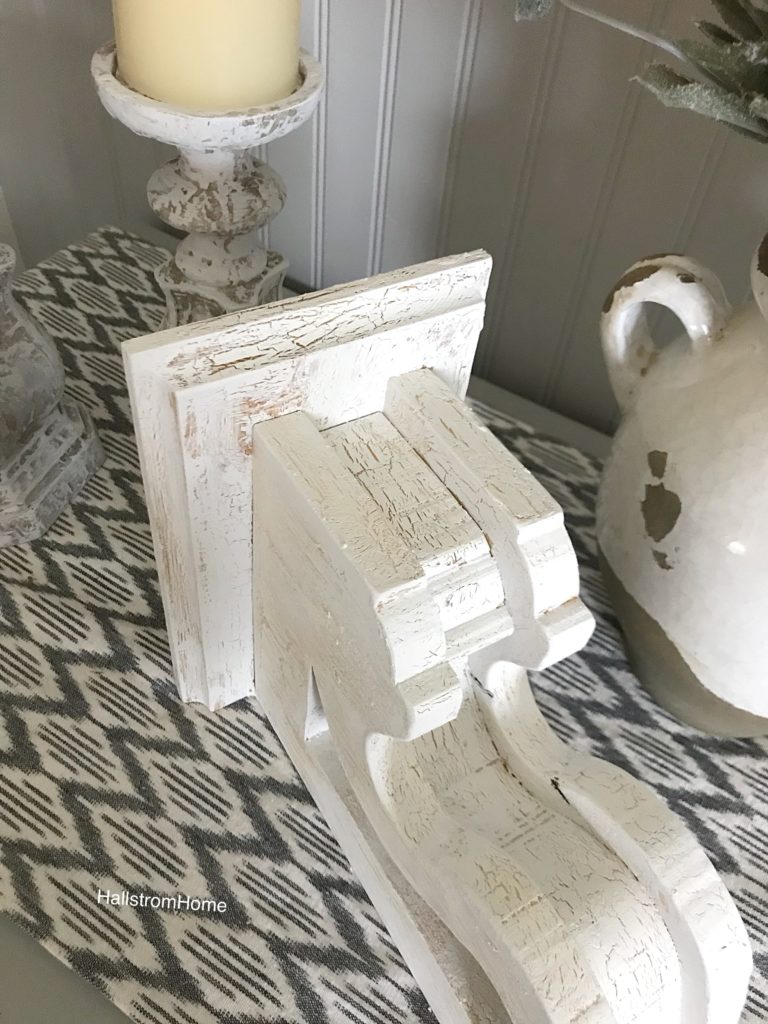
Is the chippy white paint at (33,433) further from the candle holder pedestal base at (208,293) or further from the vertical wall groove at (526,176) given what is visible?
the vertical wall groove at (526,176)

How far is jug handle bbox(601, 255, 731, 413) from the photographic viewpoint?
46 centimetres

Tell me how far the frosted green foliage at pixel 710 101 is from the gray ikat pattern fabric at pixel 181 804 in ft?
1.10

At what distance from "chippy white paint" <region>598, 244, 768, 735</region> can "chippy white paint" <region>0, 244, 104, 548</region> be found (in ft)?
1.20

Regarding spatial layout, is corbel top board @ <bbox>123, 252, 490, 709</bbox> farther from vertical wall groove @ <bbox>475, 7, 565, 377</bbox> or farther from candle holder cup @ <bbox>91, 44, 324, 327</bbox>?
vertical wall groove @ <bbox>475, 7, 565, 377</bbox>

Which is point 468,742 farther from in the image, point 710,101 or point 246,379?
point 710,101

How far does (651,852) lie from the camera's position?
390 mm

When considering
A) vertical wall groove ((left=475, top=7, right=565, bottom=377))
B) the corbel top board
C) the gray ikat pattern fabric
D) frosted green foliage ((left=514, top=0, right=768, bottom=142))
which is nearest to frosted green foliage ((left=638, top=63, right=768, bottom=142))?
frosted green foliage ((left=514, top=0, right=768, bottom=142))

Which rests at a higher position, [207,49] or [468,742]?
[207,49]

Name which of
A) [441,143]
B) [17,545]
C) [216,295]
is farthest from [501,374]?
[17,545]

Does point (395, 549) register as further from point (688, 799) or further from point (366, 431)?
point (688, 799)

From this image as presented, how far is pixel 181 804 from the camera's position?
502 millimetres

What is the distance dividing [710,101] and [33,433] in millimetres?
464

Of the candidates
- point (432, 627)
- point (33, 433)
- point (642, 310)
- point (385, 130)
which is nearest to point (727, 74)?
point (642, 310)

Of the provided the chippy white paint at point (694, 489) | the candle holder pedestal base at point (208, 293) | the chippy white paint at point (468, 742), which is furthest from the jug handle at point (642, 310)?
the candle holder pedestal base at point (208, 293)
